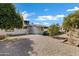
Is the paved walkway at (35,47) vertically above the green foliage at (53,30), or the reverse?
the green foliage at (53,30)

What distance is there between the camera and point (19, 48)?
9.30 ft

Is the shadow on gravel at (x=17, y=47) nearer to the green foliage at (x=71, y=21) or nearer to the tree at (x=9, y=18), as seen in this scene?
the tree at (x=9, y=18)

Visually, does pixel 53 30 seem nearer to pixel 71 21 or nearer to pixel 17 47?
pixel 71 21

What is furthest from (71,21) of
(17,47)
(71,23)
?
(17,47)

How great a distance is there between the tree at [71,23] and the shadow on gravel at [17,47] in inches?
14.1

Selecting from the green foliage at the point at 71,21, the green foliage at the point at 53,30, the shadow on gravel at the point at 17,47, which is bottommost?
the shadow on gravel at the point at 17,47

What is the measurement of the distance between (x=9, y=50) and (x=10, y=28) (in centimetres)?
21

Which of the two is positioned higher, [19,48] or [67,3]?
[67,3]

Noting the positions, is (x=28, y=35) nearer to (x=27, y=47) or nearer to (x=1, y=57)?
(x=27, y=47)

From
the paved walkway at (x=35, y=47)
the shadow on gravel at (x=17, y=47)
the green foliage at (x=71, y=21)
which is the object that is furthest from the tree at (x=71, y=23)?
the shadow on gravel at (x=17, y=47)

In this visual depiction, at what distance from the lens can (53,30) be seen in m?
2.85

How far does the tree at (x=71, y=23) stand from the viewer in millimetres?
2828

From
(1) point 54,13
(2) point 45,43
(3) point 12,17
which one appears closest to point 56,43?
(2) point 45,43

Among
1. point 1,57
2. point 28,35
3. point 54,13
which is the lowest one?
point 1,57
